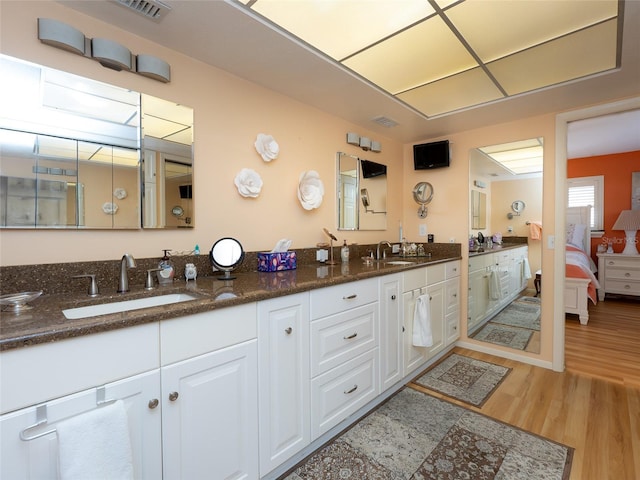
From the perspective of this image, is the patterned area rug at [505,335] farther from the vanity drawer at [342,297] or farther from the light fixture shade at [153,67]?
the light fixture shade at [153,67]

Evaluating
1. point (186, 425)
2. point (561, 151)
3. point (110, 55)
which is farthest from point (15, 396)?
point (561, 151)

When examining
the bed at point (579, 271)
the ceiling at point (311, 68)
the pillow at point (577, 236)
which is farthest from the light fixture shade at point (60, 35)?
the pillow at point (577, 236)

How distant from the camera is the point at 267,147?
2049 millimetres

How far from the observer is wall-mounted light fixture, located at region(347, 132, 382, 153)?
8.97 ft

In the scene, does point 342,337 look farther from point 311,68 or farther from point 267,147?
point 311,68

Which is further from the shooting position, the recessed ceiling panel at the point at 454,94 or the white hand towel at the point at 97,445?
the recessed ceiling panel at the point at 454,94

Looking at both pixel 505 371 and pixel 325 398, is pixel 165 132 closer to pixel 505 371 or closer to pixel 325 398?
pixel 325 398

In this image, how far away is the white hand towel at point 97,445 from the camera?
2.66 ft

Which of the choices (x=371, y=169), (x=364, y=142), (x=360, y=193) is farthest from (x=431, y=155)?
(x=360, y=193)

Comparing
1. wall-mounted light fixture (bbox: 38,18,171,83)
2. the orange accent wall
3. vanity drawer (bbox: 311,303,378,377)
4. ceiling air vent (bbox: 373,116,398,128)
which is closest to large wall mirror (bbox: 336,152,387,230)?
ceiling air vent (bbox: 373,116,398,128)

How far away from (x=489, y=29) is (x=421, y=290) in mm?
1714

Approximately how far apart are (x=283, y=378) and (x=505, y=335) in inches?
99.6

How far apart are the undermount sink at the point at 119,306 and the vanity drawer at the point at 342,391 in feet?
2.65

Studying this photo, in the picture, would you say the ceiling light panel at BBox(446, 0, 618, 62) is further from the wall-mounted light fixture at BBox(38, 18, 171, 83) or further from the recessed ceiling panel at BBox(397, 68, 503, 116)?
the wall-mounted light fixture at BBox(38, 18, 171, 83)
